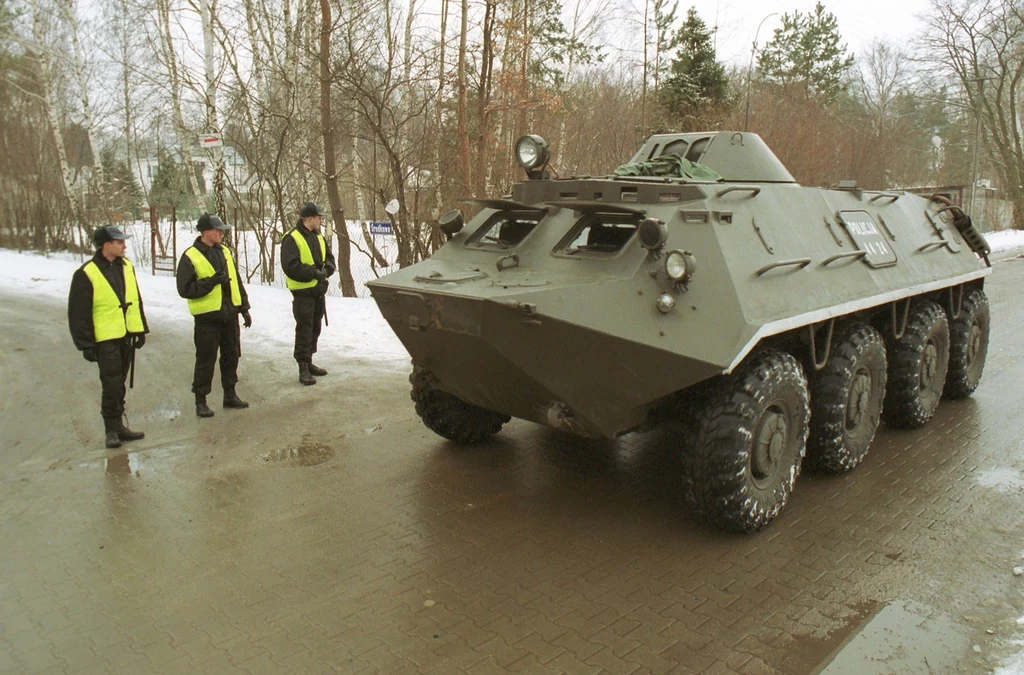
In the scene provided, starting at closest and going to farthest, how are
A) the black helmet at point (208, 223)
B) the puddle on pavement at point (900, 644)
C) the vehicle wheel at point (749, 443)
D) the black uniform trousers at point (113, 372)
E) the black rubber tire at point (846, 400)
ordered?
the puddle on pavement at point (900, 644) → the vehicle wheel at point (749, 443) → the black rubber tire at point (846, 400) → the black uniform trousers at point (113, 372) → the black helmet at point (208, 223)

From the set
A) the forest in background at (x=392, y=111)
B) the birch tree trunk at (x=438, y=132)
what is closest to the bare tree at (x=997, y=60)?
the forest in background at (x=392, y=111)

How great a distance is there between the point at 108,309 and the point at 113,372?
0.46 meters

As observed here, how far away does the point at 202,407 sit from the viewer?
6965mm

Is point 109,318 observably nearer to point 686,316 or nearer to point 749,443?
point 686,316

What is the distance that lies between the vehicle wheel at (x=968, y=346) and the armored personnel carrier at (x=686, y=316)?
119cm

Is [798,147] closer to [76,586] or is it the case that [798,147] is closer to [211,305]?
A: [211,305]

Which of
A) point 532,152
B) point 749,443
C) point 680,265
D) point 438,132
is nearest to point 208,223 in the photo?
point 532,152

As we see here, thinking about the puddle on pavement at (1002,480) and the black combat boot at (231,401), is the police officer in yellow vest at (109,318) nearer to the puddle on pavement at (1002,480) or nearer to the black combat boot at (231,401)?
the black combat boot at (231,401)

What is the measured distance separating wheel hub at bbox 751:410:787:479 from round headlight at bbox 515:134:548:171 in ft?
7.26

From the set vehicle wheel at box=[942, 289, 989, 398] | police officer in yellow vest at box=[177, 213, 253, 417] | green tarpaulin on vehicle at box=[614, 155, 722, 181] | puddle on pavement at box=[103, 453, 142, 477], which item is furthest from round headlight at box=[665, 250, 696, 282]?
vehicle wheel at box=[942, 289, 989, 398]

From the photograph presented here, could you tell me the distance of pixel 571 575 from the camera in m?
4.18

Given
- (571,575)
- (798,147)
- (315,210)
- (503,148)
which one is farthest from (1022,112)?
(571,575)

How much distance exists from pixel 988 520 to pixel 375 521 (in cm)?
351

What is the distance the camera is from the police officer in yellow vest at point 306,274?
25.3 ft
